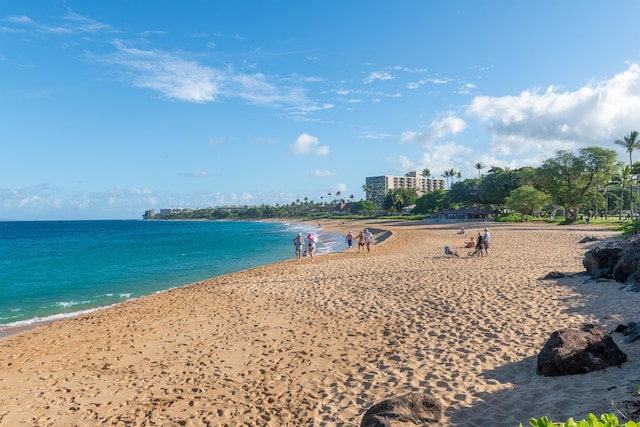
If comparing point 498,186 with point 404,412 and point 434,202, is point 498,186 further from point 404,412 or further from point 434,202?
point 404,412

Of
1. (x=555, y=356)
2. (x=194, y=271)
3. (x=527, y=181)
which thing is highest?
(x=527, y=181)

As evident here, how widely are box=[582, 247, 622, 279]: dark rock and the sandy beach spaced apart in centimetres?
70

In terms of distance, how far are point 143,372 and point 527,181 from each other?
231 ft

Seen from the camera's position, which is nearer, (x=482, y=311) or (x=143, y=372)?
(x=143, y=372)

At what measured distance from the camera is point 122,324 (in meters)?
12.3

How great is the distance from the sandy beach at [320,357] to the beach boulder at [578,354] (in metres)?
0.17

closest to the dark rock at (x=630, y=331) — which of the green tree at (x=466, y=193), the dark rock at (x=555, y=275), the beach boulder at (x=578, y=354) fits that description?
the beach boulder at (x=578, y=354)

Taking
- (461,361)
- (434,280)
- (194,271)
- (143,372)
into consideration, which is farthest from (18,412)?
(194,271)

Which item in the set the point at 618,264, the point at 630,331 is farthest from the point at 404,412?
the point at 618,264

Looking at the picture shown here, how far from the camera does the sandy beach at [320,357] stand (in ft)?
18.9

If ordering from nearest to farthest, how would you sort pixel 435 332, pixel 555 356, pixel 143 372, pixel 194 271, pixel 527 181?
pixel 555 356
pixel 143 372
pixel 435 332
pixel 194 271
pixel 527 181

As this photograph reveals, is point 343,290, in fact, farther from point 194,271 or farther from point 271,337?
point 194,271

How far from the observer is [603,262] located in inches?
518

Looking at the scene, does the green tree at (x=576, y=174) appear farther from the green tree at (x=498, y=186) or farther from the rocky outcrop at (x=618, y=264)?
the rocky outcrop at (x=618, y=264)
